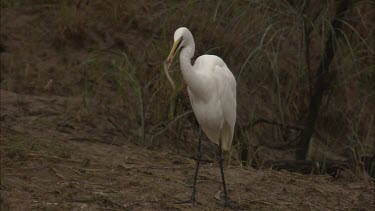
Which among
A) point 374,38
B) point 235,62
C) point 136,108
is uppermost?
point 374,38

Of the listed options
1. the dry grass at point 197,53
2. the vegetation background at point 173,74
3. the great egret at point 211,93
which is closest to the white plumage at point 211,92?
the great egret at point 211,93

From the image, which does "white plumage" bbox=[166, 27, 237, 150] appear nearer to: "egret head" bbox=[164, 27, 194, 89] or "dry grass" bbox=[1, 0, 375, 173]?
"egret head" bbox=[164, 27, 194, 89]

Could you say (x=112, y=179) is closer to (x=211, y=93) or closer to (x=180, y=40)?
(x=211, y=93)

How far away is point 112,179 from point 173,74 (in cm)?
146

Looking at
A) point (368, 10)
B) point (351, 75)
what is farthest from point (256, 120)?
point (368, 10)

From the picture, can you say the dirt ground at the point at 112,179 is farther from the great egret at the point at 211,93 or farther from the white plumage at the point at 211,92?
the white plumage at the point at 211,92

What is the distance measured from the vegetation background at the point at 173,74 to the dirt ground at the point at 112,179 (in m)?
0.04

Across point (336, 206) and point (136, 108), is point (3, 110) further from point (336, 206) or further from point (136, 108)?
point (336, 206)

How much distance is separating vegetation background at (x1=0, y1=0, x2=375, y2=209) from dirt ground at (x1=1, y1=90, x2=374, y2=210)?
0.12ft

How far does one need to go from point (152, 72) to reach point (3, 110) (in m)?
1.22

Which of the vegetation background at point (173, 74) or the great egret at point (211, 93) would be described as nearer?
the great egret at point (211, 93)

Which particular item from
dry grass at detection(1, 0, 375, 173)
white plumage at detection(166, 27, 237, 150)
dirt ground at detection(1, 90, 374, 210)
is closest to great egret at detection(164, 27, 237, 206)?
white plumage at detection(166, 27, 237, 150)

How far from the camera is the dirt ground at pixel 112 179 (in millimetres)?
3648

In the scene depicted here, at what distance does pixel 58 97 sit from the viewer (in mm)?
5871
